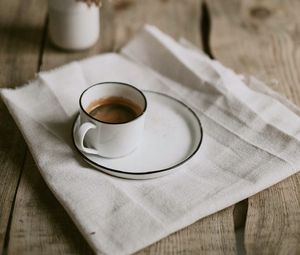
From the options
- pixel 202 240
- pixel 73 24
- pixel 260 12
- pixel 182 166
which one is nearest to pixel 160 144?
pixel 182 166

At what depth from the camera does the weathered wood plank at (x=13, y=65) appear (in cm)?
84

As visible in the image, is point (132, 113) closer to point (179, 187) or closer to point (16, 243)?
point (179, 187)

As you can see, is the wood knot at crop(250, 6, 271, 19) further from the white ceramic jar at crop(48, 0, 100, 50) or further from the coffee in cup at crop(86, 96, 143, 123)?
the coffee in cup at crop(86, 96, 143, 123)

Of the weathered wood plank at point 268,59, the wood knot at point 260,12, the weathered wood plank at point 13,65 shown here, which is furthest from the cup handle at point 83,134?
the wood knot at point 260,12

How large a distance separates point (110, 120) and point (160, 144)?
0.10m

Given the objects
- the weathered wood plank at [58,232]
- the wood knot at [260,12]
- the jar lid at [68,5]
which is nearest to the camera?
the weathered wood plank at [58,232]

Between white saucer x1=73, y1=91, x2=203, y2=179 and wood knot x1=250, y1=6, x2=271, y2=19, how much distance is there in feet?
1.57

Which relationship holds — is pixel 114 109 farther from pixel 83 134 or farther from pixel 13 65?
pixel 13 65

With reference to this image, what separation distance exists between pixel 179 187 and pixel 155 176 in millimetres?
43

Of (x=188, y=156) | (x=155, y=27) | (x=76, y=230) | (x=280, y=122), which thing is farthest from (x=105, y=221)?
(x=155, y=27)

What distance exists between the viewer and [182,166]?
87 centimetres

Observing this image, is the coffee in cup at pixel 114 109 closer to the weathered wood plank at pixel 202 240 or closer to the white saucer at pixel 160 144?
the white saucer at pixel 160 144

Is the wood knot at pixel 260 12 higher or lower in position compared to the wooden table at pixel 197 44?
higher

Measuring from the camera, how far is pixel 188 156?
88 cm
